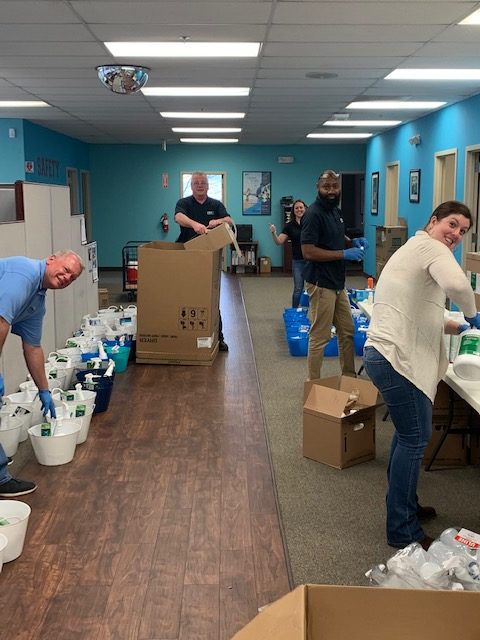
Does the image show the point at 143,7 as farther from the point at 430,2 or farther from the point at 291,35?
the point at 430,2

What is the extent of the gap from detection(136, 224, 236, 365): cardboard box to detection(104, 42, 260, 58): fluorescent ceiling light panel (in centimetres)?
139

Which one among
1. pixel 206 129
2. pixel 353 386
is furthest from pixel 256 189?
pixel 353 386

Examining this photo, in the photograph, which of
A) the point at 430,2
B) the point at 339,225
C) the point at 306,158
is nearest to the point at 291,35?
the point at 430,2

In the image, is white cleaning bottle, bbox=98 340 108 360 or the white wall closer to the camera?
the white wall

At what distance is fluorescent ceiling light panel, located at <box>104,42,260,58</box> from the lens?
5.52 meters

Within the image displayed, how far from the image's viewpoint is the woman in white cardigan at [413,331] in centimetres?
265

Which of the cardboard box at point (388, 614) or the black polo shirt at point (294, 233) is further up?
the black polo shirt at point (294, 233)

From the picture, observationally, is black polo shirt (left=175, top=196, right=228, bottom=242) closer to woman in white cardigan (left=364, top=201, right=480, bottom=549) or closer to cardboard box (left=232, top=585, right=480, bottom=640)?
woman in white cardigan (left=364, top=201, right=480, bottom=549)

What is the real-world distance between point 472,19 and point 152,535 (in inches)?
152

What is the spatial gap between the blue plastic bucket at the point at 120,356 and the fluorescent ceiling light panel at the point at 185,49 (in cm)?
236

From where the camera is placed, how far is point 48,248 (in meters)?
5.70

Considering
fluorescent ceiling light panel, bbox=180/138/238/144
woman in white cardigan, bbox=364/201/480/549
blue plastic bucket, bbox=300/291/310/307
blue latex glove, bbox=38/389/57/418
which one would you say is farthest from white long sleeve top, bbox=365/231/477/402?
fluorescent ceiling light panel, bbox=180/138/238/144

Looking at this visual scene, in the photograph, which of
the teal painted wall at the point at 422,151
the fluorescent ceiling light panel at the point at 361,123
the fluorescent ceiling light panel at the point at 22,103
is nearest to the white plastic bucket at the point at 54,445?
the teal painted wall at the point at 422,151

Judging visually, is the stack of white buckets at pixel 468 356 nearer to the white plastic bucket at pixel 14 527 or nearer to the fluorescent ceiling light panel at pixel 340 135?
the white plastic bucket at pixel 14 527
